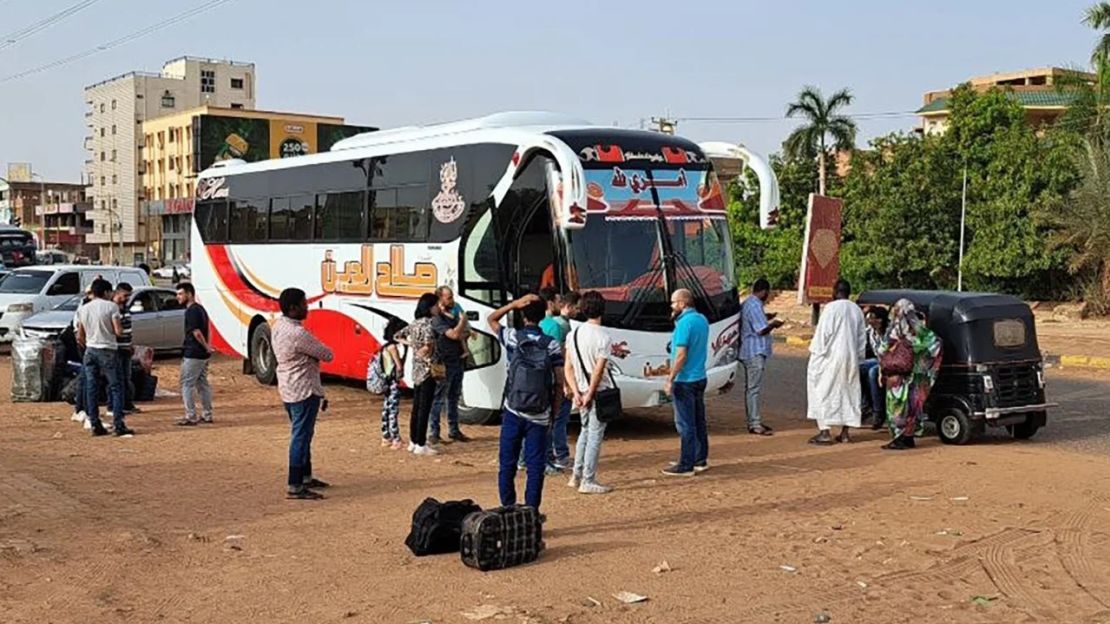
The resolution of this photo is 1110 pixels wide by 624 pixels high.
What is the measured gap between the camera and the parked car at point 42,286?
22619mm

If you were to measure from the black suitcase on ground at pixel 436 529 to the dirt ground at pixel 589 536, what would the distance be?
4.1 inches

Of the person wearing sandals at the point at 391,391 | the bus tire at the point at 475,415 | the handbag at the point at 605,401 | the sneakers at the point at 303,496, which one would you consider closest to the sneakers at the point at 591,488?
the handbag at the point at 605,401

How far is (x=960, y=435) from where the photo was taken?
40.4 feet

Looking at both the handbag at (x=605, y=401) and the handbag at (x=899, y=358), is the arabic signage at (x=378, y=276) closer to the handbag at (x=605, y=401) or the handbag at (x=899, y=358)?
the handbag at (x=605, y=401)

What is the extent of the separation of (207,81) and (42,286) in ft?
313

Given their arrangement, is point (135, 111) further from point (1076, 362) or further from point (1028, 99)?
point (1076, 362)

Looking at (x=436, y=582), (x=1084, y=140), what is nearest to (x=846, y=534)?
(x=436, y=582)

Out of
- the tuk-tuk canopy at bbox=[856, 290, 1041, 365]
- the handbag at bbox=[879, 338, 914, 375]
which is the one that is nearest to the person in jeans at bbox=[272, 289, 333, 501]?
the handbag at bbox=[879, 338, 914, 375]

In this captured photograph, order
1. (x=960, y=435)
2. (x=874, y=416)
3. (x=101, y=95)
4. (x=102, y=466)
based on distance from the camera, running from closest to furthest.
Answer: (x=102, y=466)
(x=960, y=435)
(x=874, y=416)
(x=101, y=95)

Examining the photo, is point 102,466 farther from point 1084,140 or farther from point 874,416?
point 1084,140

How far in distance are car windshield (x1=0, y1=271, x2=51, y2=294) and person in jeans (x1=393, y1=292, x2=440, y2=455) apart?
1384 cm

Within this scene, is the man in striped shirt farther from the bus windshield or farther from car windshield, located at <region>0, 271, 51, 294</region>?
car windshield, located at <region>0, 271, 51, 294</region>

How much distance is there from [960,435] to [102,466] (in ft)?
28.6

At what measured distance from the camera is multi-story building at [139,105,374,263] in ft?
271
